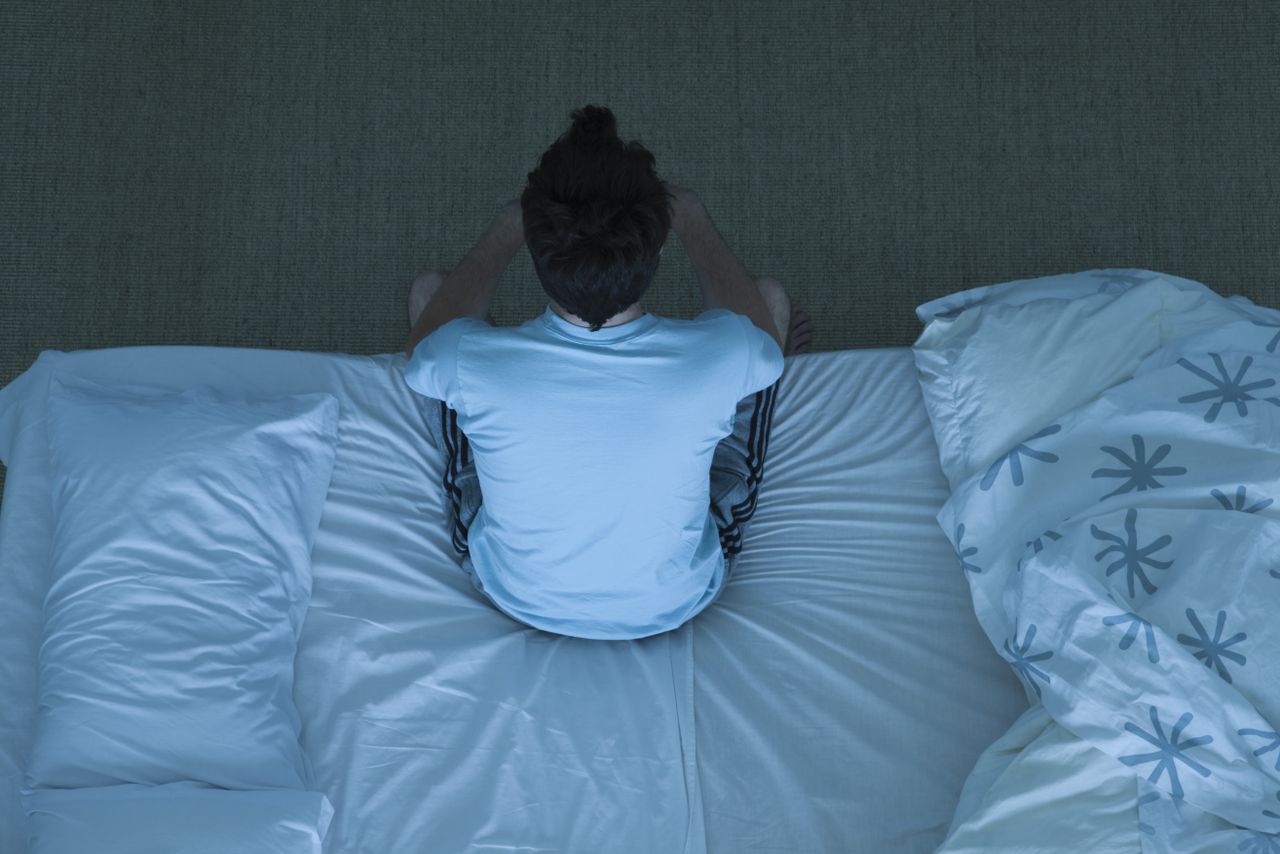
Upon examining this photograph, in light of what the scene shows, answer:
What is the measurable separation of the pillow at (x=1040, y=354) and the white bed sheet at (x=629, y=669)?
75 mm

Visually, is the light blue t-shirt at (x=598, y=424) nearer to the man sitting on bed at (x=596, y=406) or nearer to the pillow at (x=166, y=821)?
the man sitting on bed at (x=596, y=406)

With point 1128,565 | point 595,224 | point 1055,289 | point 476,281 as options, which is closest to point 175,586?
point 476,281

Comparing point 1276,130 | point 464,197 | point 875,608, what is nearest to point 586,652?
point 875,608

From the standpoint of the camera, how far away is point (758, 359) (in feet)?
4.13

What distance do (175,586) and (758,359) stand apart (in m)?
0.76

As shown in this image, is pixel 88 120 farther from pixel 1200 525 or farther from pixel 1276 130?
pixel 1276 130

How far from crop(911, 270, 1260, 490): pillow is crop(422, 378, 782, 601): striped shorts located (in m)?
0.25

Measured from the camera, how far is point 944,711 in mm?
1385

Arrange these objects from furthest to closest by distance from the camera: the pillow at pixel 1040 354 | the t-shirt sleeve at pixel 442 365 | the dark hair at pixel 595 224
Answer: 1. the pillow at pixel 1040 354
2. the t-shirt sleeve at pixel 442 365
3. the dark hair at pixel 595 224

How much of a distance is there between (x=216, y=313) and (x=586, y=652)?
114cm

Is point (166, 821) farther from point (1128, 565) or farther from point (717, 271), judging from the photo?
point (1128, 565)

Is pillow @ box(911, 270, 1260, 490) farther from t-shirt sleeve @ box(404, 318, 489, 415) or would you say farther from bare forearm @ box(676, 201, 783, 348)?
t-shirt sleeve @ box(404, 318, 489, 415)

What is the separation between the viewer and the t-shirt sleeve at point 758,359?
1.25 meters

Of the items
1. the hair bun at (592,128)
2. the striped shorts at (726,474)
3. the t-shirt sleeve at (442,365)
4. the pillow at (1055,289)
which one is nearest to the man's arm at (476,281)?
the striped shorts at (726,474)
